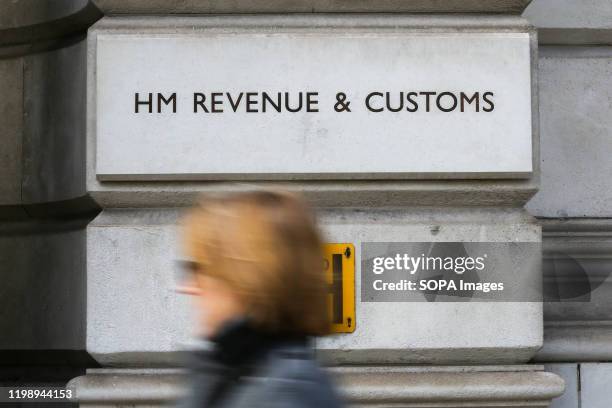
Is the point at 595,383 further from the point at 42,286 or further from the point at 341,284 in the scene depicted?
the point at 42,286

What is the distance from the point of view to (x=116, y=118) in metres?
4.44

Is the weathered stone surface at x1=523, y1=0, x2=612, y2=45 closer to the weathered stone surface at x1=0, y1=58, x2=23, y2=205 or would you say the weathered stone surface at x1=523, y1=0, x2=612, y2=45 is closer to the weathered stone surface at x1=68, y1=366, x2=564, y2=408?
the weathered stone surface at x1=68, y1=366, x2=564, y2=408

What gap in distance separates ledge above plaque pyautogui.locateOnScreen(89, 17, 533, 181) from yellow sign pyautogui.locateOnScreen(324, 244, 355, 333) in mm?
318

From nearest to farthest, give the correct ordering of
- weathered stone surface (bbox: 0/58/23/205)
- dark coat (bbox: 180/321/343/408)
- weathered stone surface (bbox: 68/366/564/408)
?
dark coat (bbox: 180/321/343/408)
weathered stone surface (bbox: 68/366/564/408)
weathered stone surface (bbox: 0/58/23/205)

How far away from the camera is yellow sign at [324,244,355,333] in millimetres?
4391

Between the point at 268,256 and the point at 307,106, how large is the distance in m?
2.66

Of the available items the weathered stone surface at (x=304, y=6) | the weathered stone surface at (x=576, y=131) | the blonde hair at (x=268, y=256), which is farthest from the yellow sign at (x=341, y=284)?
the blonde hair at (x=268, y=256)

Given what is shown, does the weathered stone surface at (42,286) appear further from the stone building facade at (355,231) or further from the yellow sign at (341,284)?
the yellow sign at (341,284)

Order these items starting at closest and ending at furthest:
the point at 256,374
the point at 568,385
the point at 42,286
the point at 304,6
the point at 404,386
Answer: the point at 256,374, the point at 404,386, the point at 304,6, the point at 568,385, the point at 42,286


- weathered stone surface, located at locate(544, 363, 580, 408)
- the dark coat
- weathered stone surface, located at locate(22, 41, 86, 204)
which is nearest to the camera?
the dark coat

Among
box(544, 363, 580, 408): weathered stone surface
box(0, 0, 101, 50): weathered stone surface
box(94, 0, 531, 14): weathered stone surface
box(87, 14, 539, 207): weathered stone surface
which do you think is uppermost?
box(0, 0, 101, 50): weathered stone surface

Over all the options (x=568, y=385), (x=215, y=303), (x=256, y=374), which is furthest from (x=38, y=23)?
(x=256, y=374)

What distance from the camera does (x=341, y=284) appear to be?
4.43 meters

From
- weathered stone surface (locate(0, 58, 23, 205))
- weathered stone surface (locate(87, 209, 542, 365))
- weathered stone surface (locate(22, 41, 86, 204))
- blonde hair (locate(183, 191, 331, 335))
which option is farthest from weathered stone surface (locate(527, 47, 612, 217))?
blonde hair (locate(183, 191, 331, 335))
